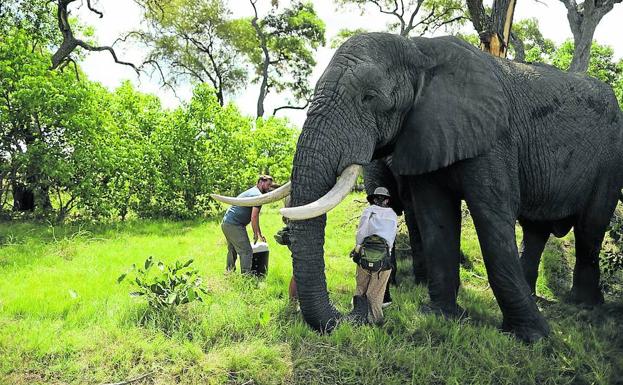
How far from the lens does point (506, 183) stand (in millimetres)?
4895

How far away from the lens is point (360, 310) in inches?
204

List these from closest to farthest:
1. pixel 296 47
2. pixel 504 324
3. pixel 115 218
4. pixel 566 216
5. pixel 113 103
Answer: pixel 504 324 < pixel 566 216 < pixel 115 218 < pixel 113 103 < pixel 296 47

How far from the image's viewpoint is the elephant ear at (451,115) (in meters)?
4.68

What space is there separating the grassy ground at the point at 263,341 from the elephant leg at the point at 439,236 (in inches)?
12.3

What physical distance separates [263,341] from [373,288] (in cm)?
120

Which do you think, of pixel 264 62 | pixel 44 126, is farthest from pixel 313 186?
pixel 264 62

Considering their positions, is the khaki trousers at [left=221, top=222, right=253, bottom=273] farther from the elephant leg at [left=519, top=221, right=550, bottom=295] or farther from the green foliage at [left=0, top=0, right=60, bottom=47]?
the green foliage at [left=0, top=0, right=60, bottom=47]

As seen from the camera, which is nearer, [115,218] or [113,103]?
[115,218]

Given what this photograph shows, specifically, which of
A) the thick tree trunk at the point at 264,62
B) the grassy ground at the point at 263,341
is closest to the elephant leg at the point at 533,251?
the grassy ground at the point at 263,341

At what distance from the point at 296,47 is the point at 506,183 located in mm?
26343

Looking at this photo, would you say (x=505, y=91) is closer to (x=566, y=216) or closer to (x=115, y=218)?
(x=566, y=216)

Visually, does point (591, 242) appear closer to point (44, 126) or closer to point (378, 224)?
point (378, 224)

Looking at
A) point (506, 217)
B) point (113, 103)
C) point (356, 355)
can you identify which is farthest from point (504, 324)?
point (113, 103)

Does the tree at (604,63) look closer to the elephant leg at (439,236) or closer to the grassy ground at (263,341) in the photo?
the grassy ground at (263,341)
